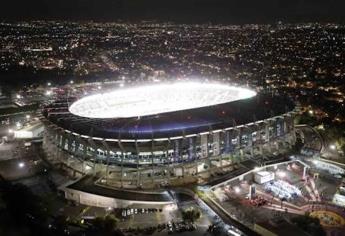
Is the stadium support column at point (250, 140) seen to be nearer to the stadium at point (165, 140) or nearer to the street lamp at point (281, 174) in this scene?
the stadium at point (165, 140)

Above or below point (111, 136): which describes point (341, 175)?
below

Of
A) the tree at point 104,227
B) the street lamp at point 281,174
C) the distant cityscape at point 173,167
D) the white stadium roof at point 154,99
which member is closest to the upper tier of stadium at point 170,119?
the distant cityscape at point 173,167

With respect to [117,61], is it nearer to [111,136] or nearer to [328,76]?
[328,76]

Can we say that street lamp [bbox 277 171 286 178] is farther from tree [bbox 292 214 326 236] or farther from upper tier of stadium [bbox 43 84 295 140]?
tree [bbox 292 214 326 236]

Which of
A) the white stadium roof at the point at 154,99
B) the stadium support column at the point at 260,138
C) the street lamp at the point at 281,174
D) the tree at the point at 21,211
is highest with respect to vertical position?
the white stadium roof at the point at 154,99

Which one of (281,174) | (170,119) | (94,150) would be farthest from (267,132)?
(94,150)

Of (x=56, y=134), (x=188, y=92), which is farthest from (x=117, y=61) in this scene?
(x=56, y=134)
